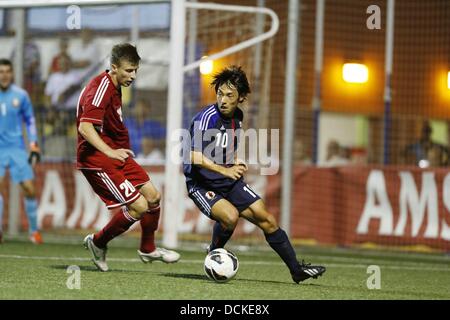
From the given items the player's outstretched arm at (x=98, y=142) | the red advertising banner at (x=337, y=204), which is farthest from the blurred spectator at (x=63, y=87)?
the player's outstretched arm at (x=98, y=142)

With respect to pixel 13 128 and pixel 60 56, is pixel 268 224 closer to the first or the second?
pixel 13 128

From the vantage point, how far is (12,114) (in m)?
13.5

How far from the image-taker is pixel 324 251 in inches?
574

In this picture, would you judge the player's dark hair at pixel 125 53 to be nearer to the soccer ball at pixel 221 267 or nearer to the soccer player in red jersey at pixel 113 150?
the soccer player in red jersey at pixel 113 150

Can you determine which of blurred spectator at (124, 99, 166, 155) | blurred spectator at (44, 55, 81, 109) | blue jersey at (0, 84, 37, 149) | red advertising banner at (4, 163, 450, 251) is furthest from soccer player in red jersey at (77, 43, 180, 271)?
blurred spectator at (44, 55, 81, 109)

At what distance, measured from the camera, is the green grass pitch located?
24.5 ft

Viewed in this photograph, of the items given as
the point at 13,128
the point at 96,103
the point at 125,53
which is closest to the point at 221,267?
the point at 96,103

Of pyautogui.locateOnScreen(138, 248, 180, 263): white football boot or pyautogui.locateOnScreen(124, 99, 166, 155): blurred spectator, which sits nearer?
pyautogui.locateOnScreen(138, 248, 180, 263): white football boot

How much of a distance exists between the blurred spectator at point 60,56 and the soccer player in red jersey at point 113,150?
8.77 meters

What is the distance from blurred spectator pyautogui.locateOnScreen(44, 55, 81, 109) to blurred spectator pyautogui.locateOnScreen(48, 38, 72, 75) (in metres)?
0.02

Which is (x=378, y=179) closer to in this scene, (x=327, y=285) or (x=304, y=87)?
(x=327, y=285)

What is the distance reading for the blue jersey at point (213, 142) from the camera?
873cm

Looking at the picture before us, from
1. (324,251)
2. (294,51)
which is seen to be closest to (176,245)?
(324,251)

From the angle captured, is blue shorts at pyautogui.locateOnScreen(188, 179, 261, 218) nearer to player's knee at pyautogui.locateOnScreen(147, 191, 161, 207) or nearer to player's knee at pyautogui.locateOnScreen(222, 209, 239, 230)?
player's knee at pyautogui.locateOnScreen(222, 209, 239, 230)
